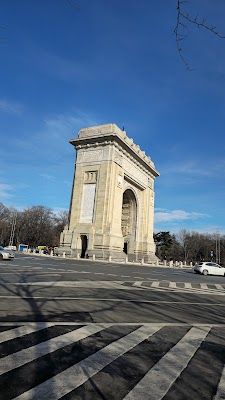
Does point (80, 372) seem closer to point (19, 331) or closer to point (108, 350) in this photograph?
point (108, 350)

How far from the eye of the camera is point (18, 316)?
6.98 meters

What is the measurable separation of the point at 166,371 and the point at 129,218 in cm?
5427

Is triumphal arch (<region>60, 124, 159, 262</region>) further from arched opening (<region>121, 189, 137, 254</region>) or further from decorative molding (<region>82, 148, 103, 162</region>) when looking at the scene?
arched opening (<region>121, 189, 137, 254</region>)

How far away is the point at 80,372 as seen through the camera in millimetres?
3980

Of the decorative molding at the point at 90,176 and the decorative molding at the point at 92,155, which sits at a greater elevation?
the decorative molding at the point at 92,155

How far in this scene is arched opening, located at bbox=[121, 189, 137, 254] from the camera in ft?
187

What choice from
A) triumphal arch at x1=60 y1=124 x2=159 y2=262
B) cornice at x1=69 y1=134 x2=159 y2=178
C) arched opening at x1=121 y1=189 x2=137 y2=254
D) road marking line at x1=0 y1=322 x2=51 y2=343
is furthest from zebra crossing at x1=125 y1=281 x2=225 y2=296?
arched opening at x1=121 y1=189 x2=137 y2=254

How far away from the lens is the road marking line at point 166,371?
347 cm

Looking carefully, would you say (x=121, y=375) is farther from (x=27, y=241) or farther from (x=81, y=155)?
(x=27, y=241)

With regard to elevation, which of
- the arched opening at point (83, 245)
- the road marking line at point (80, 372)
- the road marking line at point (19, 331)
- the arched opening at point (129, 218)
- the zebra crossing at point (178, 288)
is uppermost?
the arched opening at point (129, 218)

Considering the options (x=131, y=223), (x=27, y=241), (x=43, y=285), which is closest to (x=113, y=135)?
(x=131, y=223)

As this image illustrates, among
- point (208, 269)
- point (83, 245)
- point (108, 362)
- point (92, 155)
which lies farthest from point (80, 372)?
point (92, 155)

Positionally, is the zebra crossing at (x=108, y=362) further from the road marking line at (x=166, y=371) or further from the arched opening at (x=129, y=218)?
the arched opening at (x=129, y=218)

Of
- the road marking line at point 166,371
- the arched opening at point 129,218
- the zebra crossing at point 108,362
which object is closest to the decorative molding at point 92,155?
A: the arched opening at point 129,218
